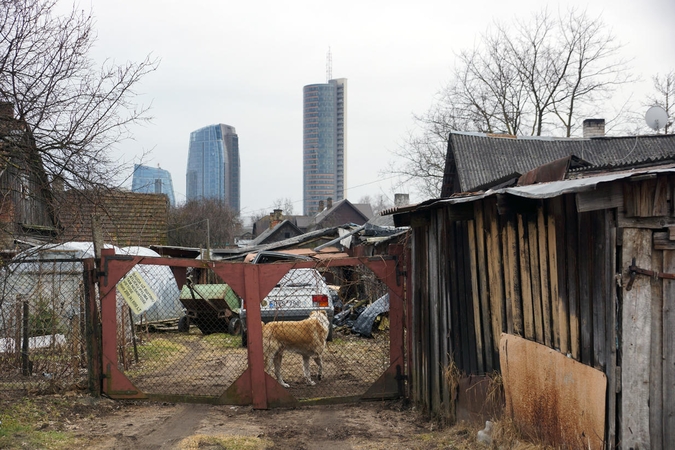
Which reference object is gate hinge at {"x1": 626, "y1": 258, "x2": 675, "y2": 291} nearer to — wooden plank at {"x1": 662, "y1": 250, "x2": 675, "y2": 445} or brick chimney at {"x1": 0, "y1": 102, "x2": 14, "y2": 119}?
wooden plank at {"x1": 662, "y1": 250, "x2": 675, "y2": 445}

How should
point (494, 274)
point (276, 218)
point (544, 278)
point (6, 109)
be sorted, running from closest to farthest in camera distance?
point (544, 278)
point (494, 274)
point (6, 109)
point (276, 218)

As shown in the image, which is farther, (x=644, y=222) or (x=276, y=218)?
(x=276, y=218)

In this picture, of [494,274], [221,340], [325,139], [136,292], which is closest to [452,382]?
[494,274]

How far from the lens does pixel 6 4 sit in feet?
26.0

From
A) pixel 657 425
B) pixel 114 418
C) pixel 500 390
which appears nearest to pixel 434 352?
pixel 500 390

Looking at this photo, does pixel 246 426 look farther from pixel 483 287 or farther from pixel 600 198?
pixel 600 198

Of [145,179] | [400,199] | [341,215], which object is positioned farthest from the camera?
[341,215]

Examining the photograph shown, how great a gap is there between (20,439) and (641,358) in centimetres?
547

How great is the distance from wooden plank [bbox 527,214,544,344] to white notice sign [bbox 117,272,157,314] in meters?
4.61

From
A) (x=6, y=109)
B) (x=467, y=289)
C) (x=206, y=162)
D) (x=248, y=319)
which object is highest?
(x=206, y=162)

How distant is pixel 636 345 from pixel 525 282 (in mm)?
1276

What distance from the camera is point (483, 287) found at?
5.88m

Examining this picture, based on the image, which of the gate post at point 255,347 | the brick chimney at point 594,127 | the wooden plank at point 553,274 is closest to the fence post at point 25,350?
the gate post at point 255,347

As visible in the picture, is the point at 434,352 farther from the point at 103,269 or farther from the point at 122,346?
the point at 122,346
